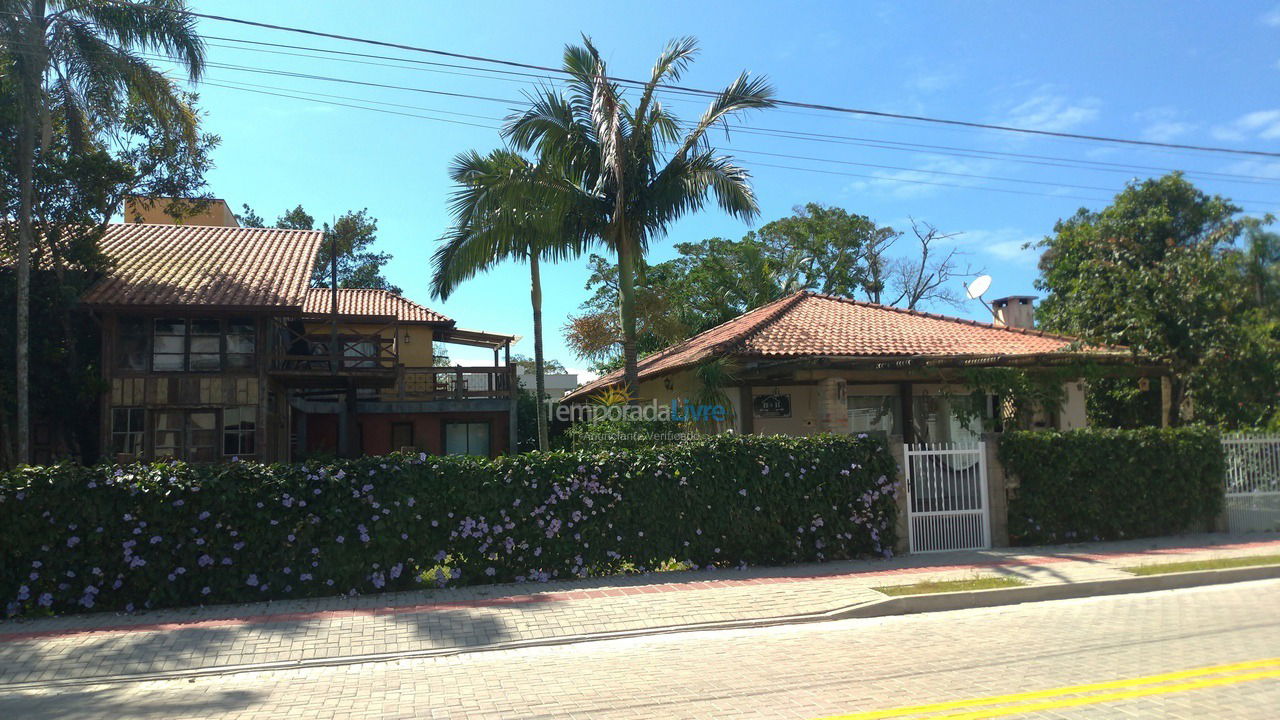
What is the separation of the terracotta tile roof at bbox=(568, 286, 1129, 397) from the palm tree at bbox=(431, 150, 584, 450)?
3583 millimetres

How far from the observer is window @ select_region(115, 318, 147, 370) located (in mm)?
17312

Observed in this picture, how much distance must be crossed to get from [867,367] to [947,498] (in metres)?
3.17

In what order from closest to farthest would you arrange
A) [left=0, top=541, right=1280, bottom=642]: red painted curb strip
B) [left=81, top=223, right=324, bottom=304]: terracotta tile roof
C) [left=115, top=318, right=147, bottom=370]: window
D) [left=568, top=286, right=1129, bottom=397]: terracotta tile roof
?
[left=0, top=541, right=1280, bottom=642]: red painted curb strip
[left=568, top=286, right=1129, bottom=397]: terracotta tile roof
[left=81, top=223, right=324, bottom=304]: terracotta tile roof
[left=115, top=318, right=147, bottom=370]: window

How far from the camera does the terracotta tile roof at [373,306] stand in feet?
89.5

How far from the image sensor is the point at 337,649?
742cm

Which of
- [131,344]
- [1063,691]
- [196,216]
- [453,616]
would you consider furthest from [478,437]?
[1063,691]

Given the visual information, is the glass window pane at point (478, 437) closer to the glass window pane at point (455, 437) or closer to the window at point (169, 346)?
the glass window pane at point (455, 437)

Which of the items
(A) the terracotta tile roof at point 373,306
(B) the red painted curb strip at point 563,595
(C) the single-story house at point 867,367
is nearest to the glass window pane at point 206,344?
(A) the terracotta tile roof at point 373,306

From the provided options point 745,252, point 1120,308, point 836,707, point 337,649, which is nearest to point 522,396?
point 745,252

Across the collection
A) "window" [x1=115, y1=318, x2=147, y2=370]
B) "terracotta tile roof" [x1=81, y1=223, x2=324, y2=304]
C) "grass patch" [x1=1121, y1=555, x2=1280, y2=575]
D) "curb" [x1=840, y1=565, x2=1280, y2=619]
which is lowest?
"curb" [x1=840, y1=565, x2=1280, y2=619]

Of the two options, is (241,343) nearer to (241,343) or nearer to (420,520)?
(241,343)

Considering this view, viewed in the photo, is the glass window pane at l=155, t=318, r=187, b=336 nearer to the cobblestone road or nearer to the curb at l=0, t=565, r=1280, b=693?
the curb at l=0, t=565, r=1280, b=693

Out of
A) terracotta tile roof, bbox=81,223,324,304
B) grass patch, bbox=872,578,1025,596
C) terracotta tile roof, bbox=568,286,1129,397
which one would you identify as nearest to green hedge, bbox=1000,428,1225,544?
terracotta tile roof, bbox=568,286,1129,397

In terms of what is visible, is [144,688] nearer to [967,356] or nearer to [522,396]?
[967,356]
